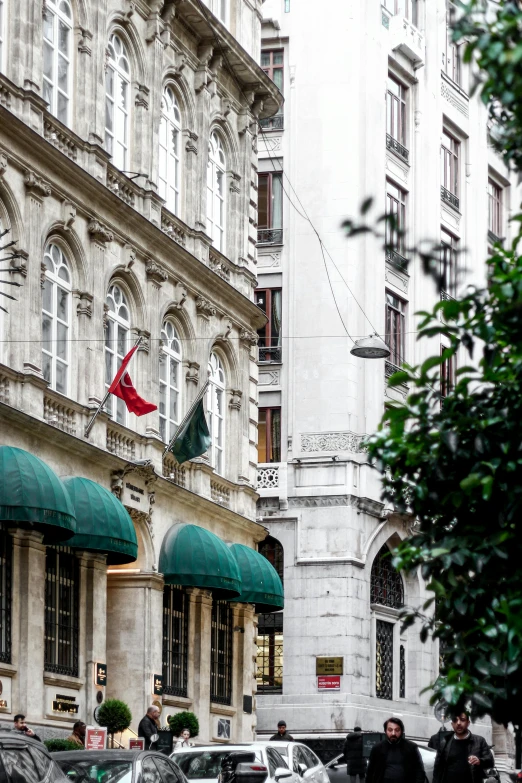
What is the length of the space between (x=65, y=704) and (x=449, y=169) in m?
32.9

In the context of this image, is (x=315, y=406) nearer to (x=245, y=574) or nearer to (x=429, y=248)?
(x=245, y=574)

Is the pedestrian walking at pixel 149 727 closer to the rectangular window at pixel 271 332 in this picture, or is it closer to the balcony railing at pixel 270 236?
the rectangular window at pixel 271 332

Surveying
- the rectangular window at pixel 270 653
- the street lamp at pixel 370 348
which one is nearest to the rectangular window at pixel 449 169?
the street lamp at pixel 370 348

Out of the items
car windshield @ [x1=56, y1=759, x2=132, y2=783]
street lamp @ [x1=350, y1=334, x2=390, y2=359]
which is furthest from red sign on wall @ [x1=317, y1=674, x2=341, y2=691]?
car windshield @ [x1=56, y1=759, x2=132, y2=783]

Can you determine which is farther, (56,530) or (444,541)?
(56,530)

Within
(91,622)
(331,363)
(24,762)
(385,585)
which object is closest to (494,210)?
(331,363)

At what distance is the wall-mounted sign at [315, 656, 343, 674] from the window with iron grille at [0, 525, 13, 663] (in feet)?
65.3

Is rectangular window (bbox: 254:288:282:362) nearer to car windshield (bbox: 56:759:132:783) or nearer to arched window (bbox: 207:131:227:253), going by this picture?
arched window (bbox: 207:131:227:253)

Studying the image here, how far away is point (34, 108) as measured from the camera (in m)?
28.4

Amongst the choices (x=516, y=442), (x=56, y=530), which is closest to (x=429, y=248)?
(x=516, y=442)

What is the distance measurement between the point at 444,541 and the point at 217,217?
28.4 meters

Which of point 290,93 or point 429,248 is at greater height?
point 290,93

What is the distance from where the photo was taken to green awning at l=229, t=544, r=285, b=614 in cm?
3659

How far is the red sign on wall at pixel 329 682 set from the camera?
149 feet
